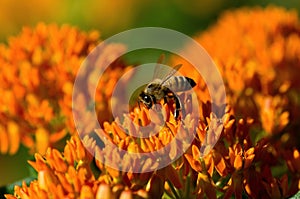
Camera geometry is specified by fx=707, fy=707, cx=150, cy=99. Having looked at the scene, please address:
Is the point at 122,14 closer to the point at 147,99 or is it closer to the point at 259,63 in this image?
the point at 259,63

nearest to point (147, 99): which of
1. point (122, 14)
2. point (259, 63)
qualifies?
point (259, 63)

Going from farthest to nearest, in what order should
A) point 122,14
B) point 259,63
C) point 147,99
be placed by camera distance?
1. point 122,14
2. point 259,63
3. point 147,99

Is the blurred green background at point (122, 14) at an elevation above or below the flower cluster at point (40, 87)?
above

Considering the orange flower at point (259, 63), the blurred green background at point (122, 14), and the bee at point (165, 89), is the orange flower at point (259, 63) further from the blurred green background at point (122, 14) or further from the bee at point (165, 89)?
the blurred green background at point (122, 14)

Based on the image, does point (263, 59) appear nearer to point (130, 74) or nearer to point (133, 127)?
point (130, 74)

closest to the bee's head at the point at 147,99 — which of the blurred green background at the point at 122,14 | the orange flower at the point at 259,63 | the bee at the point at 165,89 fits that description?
the bee at the point at 165,89

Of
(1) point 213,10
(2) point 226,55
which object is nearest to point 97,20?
(1) point 213,10
